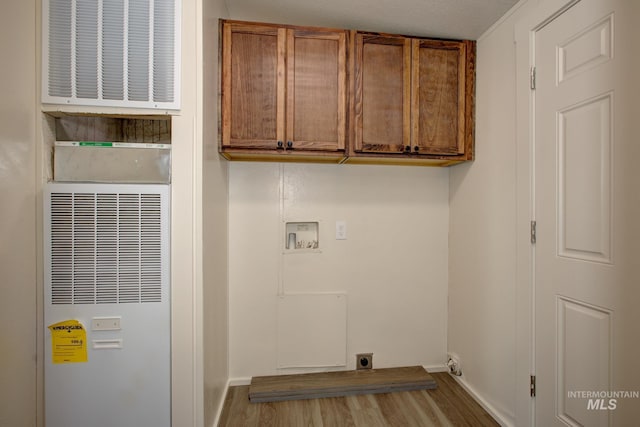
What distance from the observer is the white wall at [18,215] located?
3.39 feet

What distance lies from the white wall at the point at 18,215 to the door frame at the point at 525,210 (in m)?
2.29

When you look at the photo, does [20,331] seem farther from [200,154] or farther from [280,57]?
[280,57]

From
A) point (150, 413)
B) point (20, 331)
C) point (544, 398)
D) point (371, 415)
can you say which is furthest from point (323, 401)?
point (20, 331)

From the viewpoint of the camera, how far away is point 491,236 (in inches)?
68.8

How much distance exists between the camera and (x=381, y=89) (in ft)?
5.79

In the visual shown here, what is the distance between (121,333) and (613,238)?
2.06 m

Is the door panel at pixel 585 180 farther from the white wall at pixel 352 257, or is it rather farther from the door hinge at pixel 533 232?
the white wall at pixel 352 257

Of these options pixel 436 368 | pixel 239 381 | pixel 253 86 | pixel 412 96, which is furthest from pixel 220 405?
pixel 412 96

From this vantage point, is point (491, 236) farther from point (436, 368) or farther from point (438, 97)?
point (436, 368)

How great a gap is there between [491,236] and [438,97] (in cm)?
96

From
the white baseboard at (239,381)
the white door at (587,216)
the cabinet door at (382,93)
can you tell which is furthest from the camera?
the white baseboard at (239,381)

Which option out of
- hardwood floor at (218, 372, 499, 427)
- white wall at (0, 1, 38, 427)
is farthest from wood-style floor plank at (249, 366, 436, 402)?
white wall at (0, 1, 38, 427)

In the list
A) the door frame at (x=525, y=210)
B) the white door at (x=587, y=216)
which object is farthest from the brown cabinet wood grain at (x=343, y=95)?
the white door at (x=587, y=216)

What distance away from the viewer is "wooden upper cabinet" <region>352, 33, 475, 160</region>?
1754 mm
